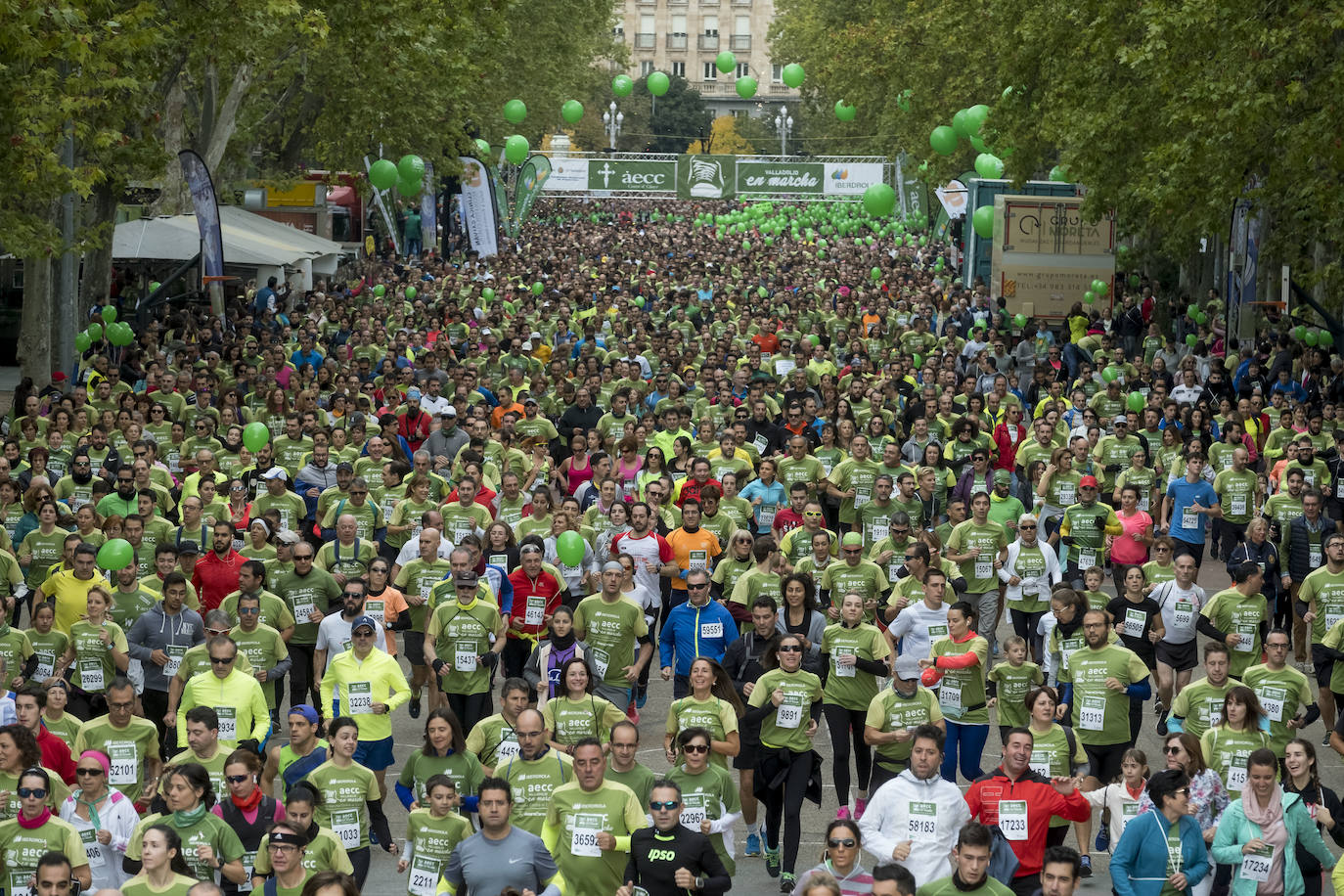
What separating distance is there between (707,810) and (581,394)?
9881 millimetres

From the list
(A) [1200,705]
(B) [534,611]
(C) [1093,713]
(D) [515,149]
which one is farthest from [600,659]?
(D) [515,149]

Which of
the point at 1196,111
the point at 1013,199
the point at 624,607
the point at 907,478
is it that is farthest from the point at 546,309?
the point at 624,607

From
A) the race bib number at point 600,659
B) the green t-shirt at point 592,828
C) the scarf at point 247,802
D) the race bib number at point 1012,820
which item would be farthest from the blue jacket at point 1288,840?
the scarf at point 247,802

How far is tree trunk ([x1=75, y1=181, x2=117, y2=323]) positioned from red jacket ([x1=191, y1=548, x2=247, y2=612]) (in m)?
11.0

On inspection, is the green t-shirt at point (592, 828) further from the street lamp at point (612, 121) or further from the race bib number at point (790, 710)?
the street lamp at point (612, 121)

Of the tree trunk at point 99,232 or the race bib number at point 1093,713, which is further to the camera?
the tree trunk at point 99,232

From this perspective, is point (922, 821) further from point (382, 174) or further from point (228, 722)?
point (382, 174)

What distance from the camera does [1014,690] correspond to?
1054 centimetres

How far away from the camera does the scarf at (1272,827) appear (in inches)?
334

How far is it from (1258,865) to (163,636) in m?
6.24

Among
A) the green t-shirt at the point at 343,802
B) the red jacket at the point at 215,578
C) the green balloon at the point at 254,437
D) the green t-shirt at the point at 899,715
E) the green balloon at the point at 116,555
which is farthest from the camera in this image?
the green balloon at the point at 254,437

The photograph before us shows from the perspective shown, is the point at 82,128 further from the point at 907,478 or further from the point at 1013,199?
the point at 1013,199

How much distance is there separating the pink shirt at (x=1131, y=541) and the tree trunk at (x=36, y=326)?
14.3 meters

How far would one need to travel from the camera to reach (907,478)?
14367 mm
